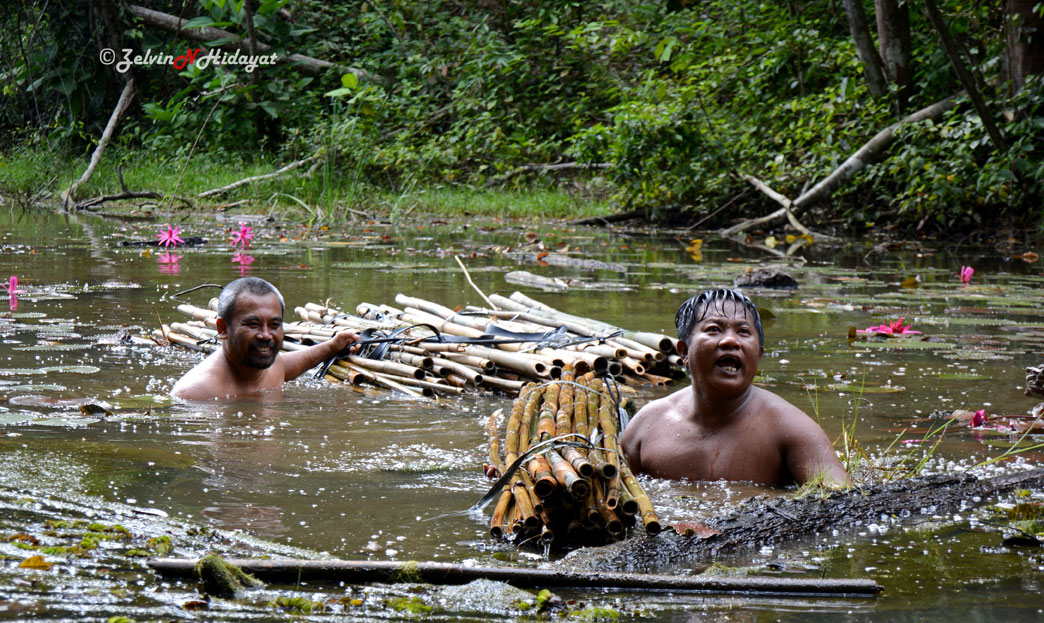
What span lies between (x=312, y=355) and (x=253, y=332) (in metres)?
0.61

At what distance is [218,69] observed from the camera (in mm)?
17531

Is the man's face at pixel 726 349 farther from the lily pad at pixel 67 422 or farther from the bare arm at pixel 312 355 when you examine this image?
the bare arm at pixel 312 355

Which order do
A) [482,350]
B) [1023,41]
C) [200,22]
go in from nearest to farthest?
1. [482,350]
2. [1023,41]
3. [200,22]

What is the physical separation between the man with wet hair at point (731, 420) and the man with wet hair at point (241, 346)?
2.17 metres

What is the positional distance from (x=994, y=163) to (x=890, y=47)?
6.55ft

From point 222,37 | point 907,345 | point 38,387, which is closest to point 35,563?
point 38,387

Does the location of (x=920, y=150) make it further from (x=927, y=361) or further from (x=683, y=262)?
(x=927, y=361)

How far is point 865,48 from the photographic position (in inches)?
471

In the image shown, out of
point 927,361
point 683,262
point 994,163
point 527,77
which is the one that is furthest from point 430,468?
point 527,77

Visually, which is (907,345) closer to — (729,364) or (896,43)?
(729,364)

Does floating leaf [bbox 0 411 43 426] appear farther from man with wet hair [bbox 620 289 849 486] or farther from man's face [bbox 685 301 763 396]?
man's face [bbox 685 301 763 396]

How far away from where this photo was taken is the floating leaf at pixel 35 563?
257cm

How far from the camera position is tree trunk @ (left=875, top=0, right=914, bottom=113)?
38.3 feet

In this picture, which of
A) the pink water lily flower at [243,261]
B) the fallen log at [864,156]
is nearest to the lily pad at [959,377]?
the pink water lily flower at [243,261]
